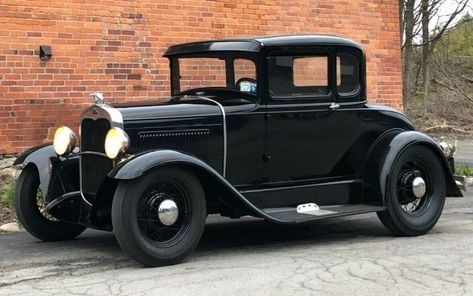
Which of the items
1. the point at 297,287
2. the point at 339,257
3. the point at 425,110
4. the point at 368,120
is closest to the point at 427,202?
the point at 368,120

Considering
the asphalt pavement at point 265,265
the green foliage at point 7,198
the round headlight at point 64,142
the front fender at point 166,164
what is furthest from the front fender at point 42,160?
the green foliage at point 7,198

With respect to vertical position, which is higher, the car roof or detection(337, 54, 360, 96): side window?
the car roof

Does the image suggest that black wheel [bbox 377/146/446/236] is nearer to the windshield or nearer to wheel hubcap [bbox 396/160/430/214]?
wheel hubcap [bbox 396/160/430/214]

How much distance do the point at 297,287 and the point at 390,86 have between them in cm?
744

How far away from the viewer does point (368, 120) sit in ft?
21.4

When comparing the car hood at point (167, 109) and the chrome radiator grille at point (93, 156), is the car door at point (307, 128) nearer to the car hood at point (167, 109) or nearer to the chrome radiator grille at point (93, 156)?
Answer: the car hood at point (167, 109)

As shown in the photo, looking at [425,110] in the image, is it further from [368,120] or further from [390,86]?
[368,120]

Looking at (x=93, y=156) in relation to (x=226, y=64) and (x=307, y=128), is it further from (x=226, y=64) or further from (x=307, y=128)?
(x=307, y=128)

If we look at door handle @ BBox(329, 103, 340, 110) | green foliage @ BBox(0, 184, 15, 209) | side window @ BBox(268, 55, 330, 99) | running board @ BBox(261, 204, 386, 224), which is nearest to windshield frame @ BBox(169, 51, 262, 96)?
side window @ BBox(268, 55, 330, 99)

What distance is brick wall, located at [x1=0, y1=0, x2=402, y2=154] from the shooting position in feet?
26.9

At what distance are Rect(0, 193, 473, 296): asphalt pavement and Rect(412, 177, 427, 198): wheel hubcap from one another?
1.39 ft

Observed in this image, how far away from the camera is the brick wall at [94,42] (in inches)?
323

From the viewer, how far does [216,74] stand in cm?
647

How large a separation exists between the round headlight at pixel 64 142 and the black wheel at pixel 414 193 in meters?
2.98
